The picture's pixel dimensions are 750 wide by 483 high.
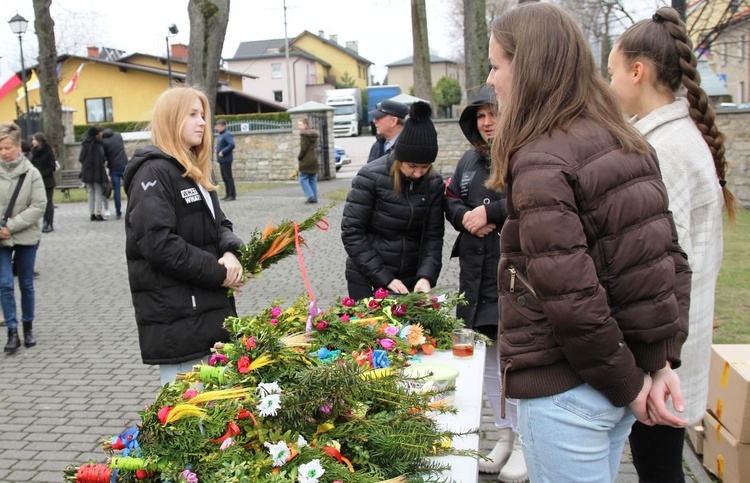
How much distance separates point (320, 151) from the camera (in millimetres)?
24000

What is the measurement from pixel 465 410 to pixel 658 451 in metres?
0.73

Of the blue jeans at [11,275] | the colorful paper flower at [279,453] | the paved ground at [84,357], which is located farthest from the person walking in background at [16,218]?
the colorful paper flower at [279,453]

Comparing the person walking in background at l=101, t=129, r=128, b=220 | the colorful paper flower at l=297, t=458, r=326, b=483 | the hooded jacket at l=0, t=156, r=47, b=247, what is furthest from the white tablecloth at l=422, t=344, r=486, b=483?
the person walking in background at l=101, t=129, r=128, b=220

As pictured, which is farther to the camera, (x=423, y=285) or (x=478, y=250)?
(x=423, y=285)

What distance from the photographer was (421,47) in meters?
22.6

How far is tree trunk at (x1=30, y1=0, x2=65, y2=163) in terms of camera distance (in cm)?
2198

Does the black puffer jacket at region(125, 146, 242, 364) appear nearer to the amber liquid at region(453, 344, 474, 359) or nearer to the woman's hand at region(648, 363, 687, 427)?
the amber liquid at region(453, 344, 474, 359)

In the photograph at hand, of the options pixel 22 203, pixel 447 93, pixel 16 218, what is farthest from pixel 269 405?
pixel 447 93

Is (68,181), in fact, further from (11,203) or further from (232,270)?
(232,270)

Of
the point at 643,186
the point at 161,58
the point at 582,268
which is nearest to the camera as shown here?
the point at 582,268

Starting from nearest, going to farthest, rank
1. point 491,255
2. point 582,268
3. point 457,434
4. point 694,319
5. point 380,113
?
1. point 582,268
2. point 457,434
3. point 694,319
4. point 491,255
5. point 380,113

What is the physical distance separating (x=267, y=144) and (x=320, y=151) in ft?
7.96

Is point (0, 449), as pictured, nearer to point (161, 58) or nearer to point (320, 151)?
point (320, 151)

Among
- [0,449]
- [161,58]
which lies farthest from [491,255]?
[161,58]
